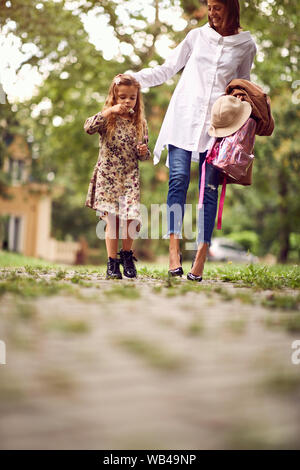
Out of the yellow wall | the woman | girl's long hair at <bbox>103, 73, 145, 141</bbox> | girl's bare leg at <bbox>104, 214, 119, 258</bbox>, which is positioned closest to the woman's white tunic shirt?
the woman

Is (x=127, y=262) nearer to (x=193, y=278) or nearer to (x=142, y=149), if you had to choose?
(x=193, y=278)

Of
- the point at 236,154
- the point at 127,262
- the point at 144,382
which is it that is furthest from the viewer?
the point at 127,262

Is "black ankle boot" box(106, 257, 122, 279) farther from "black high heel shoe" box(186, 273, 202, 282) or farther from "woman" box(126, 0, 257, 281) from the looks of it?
"black high heel shoe" box(186, 273, 202, 282)

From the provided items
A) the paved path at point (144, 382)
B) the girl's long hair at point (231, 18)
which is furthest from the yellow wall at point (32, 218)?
the paved path at point (144, 382)

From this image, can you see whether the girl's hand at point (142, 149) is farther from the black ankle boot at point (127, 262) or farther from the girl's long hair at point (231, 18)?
the girl's long hair at point (231, 18)

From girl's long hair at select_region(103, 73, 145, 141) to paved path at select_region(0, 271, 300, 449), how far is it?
101 inches

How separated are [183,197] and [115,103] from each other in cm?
99

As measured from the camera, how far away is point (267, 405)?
1.66m

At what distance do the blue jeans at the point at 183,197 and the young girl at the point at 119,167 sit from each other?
0.28 metres

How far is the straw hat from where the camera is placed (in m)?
4.49

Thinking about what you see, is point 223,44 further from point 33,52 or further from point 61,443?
point 33,52

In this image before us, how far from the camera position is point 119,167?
489cm

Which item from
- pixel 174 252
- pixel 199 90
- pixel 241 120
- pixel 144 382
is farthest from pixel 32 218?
pixel 144 382

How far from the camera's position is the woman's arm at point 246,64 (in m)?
4.86
